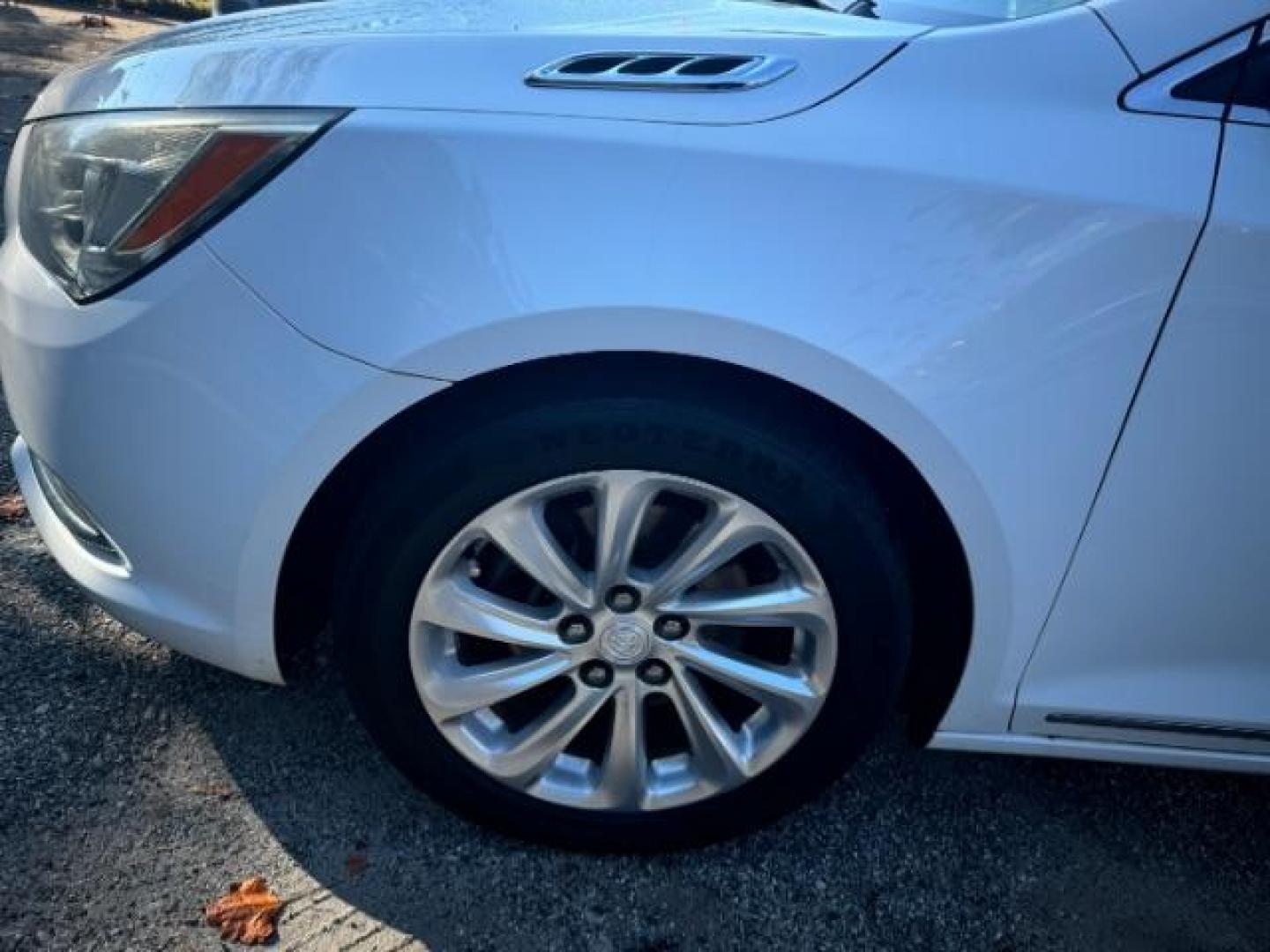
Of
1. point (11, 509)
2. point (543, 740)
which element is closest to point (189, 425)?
point (543, 740)

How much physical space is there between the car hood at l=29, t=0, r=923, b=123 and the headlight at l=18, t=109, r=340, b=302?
0.04 metres

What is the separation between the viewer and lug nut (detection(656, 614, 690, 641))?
182cm

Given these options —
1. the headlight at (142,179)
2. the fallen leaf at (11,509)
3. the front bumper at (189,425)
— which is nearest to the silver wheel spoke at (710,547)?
the front bumper at (189,425)

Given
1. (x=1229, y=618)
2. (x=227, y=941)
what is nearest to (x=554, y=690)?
(x=227, y=941)

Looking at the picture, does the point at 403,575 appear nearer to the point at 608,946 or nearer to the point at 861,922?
the point at 608,946

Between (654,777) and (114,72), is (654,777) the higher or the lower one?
the lower one

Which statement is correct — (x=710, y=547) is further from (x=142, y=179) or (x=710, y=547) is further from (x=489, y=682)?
(x=142, y=179)

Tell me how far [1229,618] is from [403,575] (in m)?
1.30

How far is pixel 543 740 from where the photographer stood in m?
1.90

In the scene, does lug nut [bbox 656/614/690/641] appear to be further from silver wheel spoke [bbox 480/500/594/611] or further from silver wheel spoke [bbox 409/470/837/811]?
silver wheel spoke [bbox 480/500/594/611]

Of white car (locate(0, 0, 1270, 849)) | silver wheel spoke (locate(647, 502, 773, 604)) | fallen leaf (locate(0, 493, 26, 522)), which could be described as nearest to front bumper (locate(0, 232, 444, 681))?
white car (locate(0, 0, 1270, 849))

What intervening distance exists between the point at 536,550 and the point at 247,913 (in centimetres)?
78

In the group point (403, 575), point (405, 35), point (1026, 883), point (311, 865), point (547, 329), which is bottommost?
point (1026, 883)

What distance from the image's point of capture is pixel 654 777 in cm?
197
